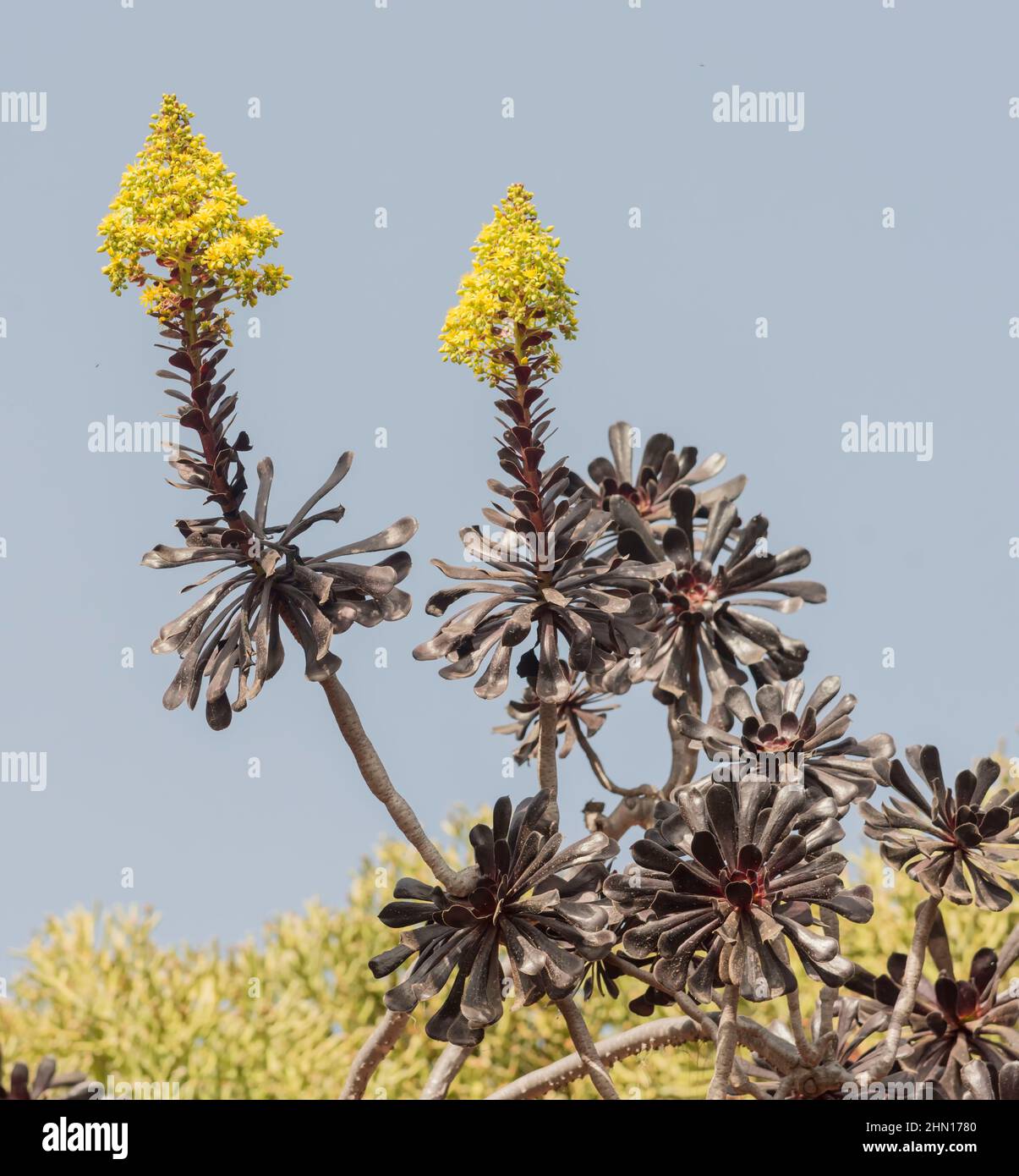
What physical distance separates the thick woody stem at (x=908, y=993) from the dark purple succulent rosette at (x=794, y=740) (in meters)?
0.75

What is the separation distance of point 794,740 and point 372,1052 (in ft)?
8.47

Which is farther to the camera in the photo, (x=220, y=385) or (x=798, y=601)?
(x=798, y=601)

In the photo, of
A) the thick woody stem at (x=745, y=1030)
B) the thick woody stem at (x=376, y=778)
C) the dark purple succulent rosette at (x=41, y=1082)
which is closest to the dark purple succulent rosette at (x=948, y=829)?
the thick woody stem at (x=745, y=1030)

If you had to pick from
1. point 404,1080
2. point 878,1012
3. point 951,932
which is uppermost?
point 878,1012

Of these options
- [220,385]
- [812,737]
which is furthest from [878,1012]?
[220,385]

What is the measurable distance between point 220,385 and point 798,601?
11.0 feet

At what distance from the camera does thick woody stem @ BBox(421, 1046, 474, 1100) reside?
6606 millimetres

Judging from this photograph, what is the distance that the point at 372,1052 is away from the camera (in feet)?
23.0

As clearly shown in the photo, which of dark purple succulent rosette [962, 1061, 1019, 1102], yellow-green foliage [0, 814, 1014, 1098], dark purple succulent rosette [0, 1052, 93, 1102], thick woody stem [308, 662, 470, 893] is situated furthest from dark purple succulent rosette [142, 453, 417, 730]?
yellow-green foliage [0, 814, 1014, 1098]

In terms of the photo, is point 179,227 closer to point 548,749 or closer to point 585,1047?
point 548,749

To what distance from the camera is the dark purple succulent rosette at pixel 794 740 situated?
6.58 m

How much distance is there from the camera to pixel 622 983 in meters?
17.1

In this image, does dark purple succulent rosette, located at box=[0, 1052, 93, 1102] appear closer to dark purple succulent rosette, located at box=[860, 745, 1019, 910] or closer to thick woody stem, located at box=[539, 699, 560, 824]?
thick woody stem, located at box=[539, 699, 560, 824]
